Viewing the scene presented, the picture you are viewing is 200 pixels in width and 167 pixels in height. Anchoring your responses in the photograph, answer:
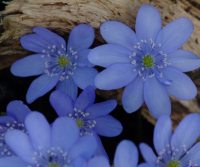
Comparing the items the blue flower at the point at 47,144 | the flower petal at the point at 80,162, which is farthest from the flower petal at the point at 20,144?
the flower petal at the point at 80,162

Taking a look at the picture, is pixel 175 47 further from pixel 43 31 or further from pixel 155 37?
pixel 43 31

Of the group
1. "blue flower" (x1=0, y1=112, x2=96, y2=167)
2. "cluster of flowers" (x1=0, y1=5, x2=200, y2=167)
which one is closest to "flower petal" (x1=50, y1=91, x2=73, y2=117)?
"cluster of flowers" (x1=0, y1=5, x2=200, y2=167)

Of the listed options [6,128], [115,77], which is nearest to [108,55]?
[115,77]

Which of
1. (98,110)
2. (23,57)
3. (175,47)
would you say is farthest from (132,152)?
(23,57)

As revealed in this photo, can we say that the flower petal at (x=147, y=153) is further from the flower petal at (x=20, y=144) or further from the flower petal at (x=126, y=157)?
the flower petal at (x=20, y=144)

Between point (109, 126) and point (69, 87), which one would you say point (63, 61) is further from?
point (109, 126)
